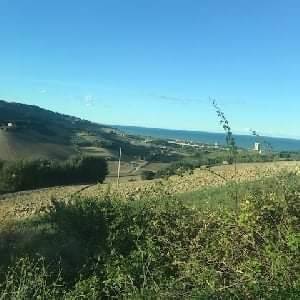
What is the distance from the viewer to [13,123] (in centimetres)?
9900

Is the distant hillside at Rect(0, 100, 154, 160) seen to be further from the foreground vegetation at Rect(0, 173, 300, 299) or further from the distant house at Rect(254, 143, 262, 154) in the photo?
the distant house at Rect(254, 143, 262, 154)

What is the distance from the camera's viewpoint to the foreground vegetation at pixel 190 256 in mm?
6206

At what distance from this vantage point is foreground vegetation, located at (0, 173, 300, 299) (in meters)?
6.21

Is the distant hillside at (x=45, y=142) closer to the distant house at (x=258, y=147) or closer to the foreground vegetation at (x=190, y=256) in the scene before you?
the foreground vegetation at (x=190, y=256)

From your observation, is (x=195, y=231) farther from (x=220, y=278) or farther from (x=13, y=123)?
(x=13, y=123)

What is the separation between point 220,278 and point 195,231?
1310 millimetres

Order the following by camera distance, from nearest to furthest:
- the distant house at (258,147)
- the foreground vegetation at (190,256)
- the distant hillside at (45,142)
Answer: the foreground vegetation at (190,256)
the distant house at (258,147)
the distant hillside at (45,142)

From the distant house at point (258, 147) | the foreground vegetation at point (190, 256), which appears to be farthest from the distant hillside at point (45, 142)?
the distant house at point (258, 147)

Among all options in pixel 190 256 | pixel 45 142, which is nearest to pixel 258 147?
pixel 190 256

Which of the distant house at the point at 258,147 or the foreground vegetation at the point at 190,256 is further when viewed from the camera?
the distant house at the point at 258,147

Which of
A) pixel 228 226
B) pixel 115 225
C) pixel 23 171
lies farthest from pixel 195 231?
pixel 23 171

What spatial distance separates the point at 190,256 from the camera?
24.8 ft

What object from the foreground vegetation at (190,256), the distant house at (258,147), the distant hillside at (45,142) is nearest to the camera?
the foreground vegetation at (190,256)

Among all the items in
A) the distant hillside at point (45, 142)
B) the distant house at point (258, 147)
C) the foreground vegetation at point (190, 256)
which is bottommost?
the distant hillside at point (45, 142)
